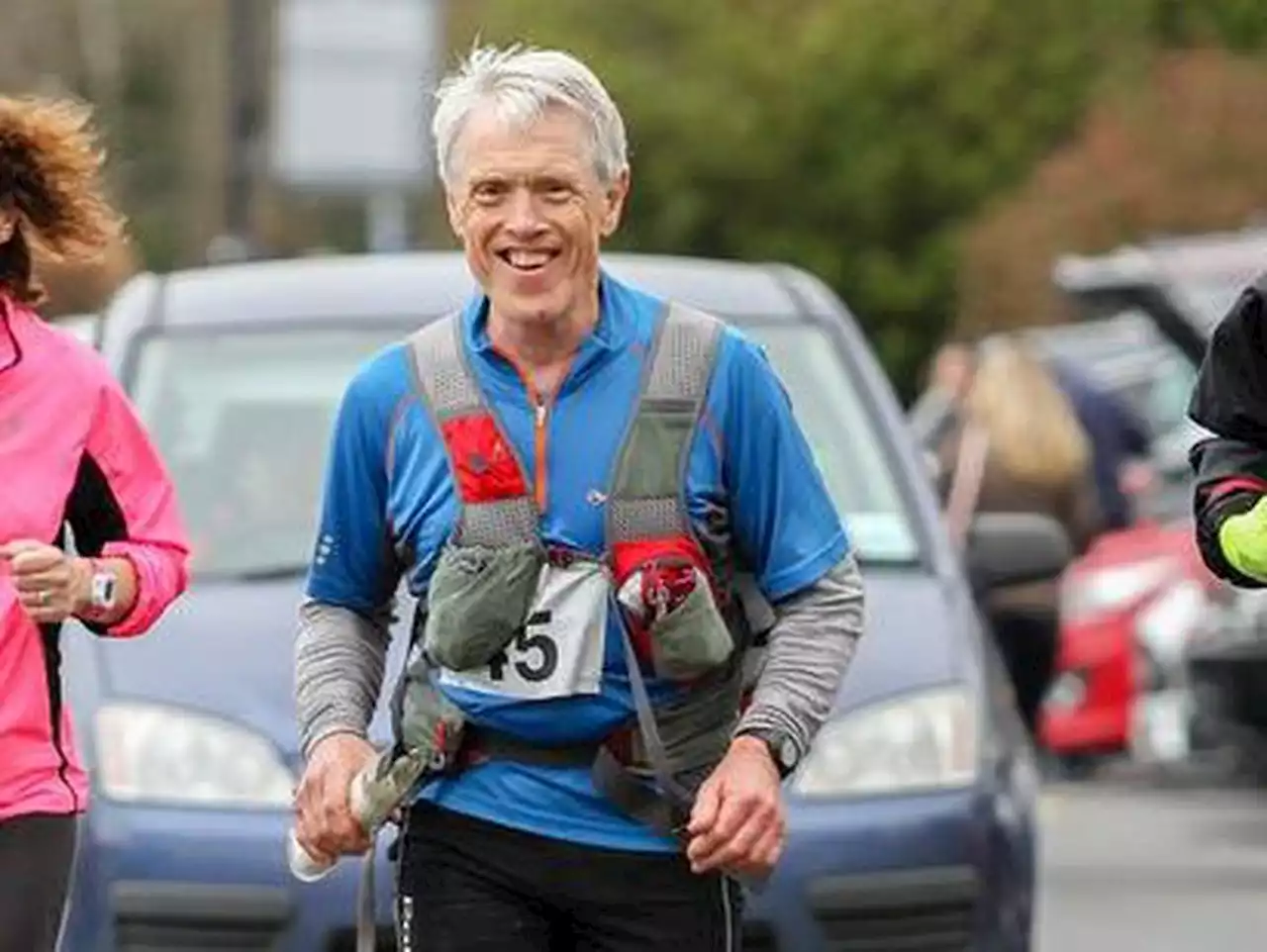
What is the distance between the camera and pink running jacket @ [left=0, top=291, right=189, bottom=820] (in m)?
6.28

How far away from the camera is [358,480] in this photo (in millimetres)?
5969

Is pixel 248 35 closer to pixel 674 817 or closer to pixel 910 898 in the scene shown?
pixel 910 898

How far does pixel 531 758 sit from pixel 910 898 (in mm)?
3005

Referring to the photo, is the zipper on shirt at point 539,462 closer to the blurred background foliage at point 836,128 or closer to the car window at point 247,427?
the car window at point 247,427

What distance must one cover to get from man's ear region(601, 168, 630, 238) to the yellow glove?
84cm

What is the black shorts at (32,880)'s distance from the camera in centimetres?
622

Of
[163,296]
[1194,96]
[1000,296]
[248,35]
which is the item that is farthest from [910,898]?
[1000,296]

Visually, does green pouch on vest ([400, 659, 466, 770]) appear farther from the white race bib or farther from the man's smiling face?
the man's smiling face

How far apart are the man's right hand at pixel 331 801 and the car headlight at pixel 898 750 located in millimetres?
2994

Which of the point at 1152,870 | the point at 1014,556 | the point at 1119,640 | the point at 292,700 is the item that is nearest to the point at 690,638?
the point at 292,700

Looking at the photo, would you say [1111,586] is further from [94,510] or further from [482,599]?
[482,599]

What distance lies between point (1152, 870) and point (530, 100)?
32.0 ft

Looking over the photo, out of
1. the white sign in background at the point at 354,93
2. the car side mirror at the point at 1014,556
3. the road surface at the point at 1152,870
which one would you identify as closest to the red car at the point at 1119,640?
the road surface at the point at 1152,870

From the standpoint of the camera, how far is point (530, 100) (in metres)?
5.78
